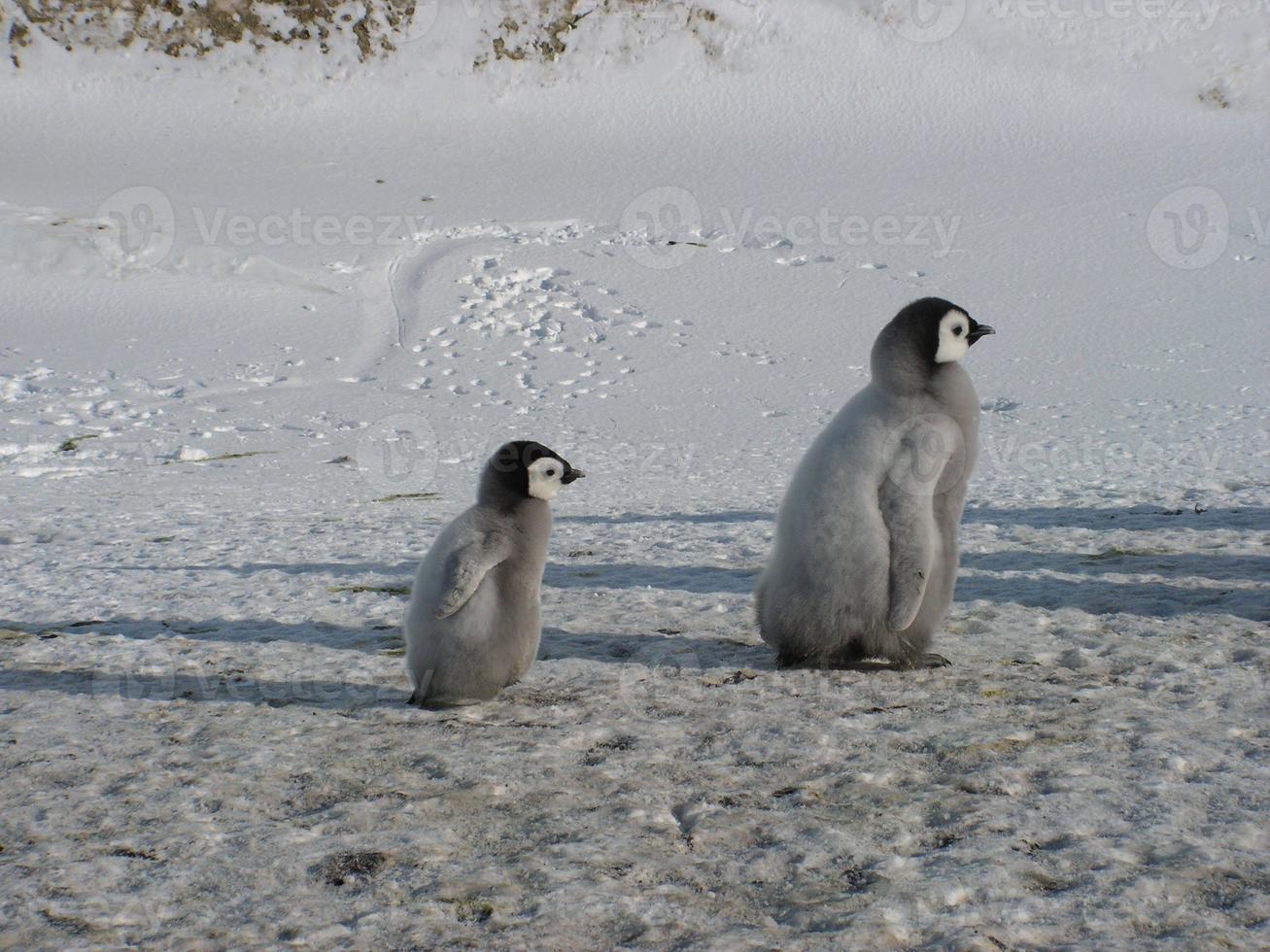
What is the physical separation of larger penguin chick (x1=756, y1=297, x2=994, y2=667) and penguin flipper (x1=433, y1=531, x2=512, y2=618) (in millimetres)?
739

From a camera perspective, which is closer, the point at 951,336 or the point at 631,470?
the point at 951,336

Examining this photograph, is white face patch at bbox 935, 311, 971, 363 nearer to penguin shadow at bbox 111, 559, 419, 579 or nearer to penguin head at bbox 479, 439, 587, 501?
penguin head at bbox 479, 439, 587, 501

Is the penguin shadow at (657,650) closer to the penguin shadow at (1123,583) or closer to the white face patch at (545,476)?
the white face patch at (545,476)

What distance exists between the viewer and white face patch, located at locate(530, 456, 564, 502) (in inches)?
126

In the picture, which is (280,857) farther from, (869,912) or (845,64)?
(845,64)

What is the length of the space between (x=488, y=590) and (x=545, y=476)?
1.03ft

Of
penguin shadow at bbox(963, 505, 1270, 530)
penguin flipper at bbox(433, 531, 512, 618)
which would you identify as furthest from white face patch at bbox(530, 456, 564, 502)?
penguin shadow at bbox(963, 505, 1270, 530)

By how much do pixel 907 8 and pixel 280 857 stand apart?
711 inches

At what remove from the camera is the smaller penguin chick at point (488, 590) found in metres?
3.11

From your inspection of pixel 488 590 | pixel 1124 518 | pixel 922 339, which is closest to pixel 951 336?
pixel 922 339

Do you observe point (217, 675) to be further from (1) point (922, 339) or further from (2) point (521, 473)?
(1) point (922, 339)

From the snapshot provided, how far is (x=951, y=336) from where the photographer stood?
325cm

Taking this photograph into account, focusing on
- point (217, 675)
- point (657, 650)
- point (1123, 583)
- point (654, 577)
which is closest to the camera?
point (217, 675)

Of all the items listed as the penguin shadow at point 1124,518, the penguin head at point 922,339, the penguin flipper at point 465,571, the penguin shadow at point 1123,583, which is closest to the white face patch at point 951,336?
the penguin head at point 922,339
